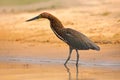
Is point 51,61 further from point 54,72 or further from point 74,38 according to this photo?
point 74,38

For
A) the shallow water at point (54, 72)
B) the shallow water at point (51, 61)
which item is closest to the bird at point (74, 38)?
the shallow water at point (54, 72)

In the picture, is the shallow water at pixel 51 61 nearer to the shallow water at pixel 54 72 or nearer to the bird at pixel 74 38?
the shallow water at pixel 54 72

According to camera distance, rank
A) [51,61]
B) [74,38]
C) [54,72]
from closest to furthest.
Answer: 1. [74,38]
2. [54,72]
3. [51,61]

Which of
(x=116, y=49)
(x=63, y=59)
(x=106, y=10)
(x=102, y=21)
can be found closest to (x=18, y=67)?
(x=63, y=59)

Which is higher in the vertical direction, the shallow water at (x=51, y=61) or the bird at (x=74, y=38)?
the bird at (x=74, y=38)

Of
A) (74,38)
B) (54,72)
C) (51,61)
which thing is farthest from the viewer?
(51,61)

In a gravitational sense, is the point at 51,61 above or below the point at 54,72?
below

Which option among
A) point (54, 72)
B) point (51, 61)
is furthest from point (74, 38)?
point (51, 61)

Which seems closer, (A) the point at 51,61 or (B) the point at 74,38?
(B) the point at 74,38

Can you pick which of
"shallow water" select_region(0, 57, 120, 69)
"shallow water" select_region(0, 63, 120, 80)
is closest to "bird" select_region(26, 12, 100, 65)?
"shallow water" select_region(0, 63, 120, 80)

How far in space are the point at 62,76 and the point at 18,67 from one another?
74.7 inches

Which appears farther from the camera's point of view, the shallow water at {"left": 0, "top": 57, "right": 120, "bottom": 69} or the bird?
the shallow water at {"left": 0, "top": 57, "right": 120, "bottom": 69}

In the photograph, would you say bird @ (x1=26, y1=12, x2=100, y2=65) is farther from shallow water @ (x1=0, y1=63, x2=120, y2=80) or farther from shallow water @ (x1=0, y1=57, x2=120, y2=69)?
shallow water @ (x1=0, y1=57, x2=120, y2=69)

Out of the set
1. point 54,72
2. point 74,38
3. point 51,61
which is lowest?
point 51,61
